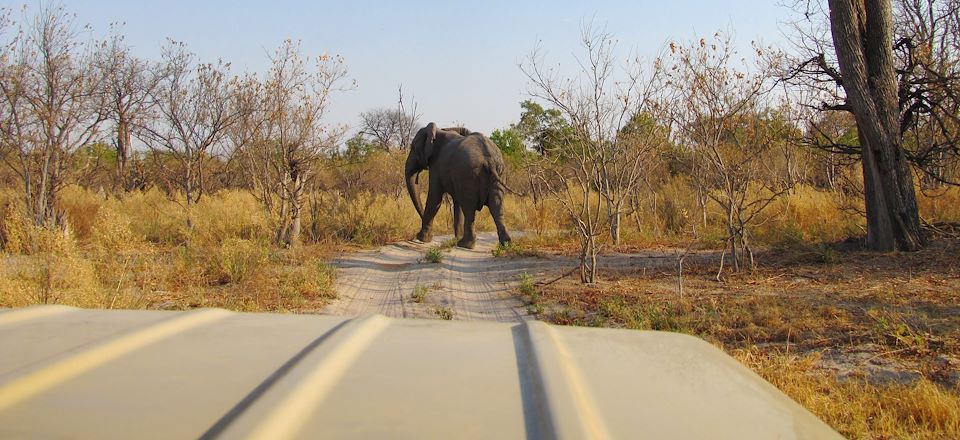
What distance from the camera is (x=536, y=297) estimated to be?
7.20 metres

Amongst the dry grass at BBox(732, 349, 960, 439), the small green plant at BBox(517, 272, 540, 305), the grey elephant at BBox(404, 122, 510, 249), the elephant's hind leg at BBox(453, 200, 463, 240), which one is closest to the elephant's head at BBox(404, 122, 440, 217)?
the grey elephant at BBox(404, 122, 510, 249)

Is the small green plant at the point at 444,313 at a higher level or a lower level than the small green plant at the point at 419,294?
lower

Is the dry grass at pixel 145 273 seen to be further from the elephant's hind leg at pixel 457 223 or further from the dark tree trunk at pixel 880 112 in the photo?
the dark tree trunk at pixel 880 112

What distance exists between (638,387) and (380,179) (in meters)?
25.6

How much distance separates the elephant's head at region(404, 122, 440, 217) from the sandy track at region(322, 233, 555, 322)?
6.53 feet

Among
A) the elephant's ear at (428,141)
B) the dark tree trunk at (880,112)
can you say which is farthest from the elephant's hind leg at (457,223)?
the dark tree trunk at (880,112)

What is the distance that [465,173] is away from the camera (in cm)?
1233

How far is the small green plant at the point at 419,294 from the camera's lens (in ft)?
23.6

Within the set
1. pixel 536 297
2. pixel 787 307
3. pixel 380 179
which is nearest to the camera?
pixel 787 307

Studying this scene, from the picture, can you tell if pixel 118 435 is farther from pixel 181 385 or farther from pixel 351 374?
pixel 351 374

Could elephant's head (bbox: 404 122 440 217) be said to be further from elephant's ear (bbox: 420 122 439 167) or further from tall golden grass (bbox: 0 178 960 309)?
tall golden grass (bbox: 0 178 960 309)

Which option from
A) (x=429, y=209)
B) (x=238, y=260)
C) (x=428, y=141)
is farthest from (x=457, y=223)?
(x=238, y=260)

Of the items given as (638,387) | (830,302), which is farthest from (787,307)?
(638,387)

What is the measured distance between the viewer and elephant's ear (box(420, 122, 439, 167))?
529 inches
